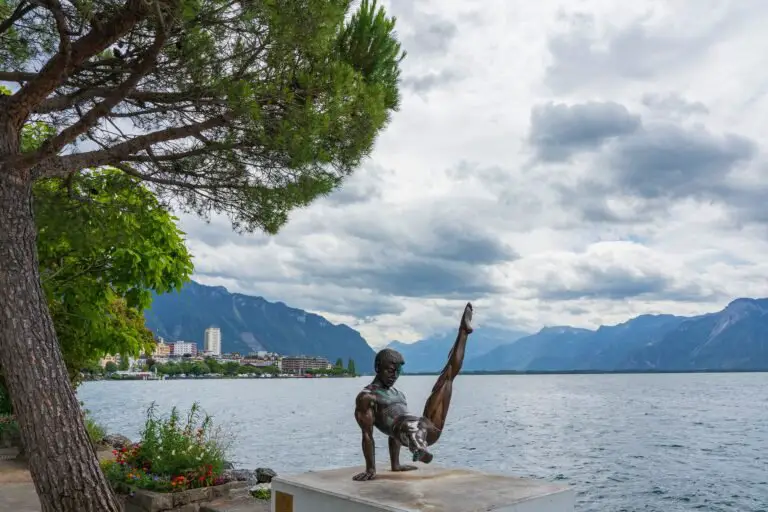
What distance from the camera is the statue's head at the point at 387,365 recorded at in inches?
235

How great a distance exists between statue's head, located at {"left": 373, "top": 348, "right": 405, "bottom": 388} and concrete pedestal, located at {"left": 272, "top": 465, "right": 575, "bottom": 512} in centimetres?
92

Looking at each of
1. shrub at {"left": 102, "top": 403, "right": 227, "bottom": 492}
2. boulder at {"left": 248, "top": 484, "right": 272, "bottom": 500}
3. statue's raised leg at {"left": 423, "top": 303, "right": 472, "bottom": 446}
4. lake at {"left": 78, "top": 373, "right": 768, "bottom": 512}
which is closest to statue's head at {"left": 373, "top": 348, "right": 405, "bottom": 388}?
statue's raised leg at {"left": 423, "top": 303, "right": 472, "bottom": 446}

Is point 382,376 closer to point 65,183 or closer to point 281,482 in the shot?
point 281,482

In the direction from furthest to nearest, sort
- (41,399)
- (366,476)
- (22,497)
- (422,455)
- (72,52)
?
(22,497)
(72,52)
(41,399)
(366,476)
(422,455)

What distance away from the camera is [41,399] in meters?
6.15

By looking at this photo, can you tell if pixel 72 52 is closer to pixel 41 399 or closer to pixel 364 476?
pixel 41 399

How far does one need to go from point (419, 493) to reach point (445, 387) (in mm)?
1084

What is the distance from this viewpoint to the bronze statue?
5664mm

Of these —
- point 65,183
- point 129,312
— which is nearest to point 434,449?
point 129,312

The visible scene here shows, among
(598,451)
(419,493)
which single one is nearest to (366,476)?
(419,493)

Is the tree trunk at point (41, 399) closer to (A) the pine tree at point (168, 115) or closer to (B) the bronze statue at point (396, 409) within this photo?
(A) the pine tree at point (168, 115)

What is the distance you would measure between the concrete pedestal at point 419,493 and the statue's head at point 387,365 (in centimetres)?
92

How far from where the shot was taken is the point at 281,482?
6.03 metres

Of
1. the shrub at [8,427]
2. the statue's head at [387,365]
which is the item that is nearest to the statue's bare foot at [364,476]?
the statue's head at [387,365]
